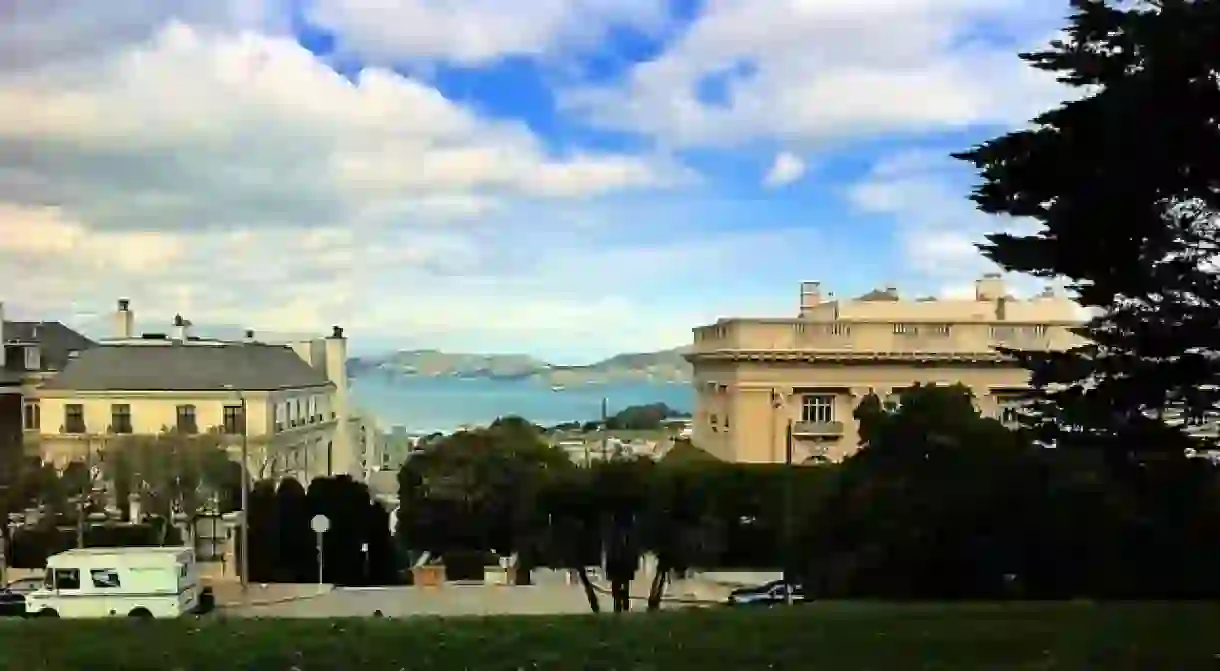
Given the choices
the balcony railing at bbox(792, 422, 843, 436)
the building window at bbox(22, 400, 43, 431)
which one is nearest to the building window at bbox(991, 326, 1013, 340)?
the balcony railing at bbox(792, 422, 843, 436)

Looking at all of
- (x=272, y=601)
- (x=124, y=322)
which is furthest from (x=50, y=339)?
(x=272, y=601)

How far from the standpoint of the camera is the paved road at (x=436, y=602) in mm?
25094

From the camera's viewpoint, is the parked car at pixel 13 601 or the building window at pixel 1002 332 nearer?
the parked car at pixel 13 601

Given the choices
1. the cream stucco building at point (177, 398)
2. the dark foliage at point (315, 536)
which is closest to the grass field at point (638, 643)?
the dark foliage at point (315, 536)

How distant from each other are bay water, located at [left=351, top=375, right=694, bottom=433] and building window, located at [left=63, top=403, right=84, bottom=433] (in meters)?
27.0

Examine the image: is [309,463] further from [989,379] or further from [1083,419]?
[1083,419]

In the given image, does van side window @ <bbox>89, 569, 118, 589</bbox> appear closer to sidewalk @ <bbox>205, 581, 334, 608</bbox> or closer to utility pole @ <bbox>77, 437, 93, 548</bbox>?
sidewalk @ <bbox>205, 581, 334, 608</bbox>

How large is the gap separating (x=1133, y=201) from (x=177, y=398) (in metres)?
42.4

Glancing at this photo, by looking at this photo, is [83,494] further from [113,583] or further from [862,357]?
[862,357]

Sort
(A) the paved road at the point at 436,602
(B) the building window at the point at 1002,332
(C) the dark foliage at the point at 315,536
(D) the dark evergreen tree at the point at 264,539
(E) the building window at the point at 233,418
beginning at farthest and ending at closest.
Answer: (B) the building window at the point at 1002,332
(E) the building window at the point at 233,418
(C) the dark foliage at the point at 315,536
(D) the dark evergreen tree at the point at 264,539
(A) the paved road at the point at 436,602

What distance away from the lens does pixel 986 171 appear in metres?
11.8

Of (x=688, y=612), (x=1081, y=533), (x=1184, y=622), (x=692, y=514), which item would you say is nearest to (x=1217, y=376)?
(x=1184, y=622)

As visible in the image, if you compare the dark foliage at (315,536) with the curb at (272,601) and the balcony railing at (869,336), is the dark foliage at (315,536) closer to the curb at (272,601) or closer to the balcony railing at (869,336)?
the curb at (272,601)

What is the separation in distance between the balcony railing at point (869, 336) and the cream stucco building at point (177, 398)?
16651 mm
